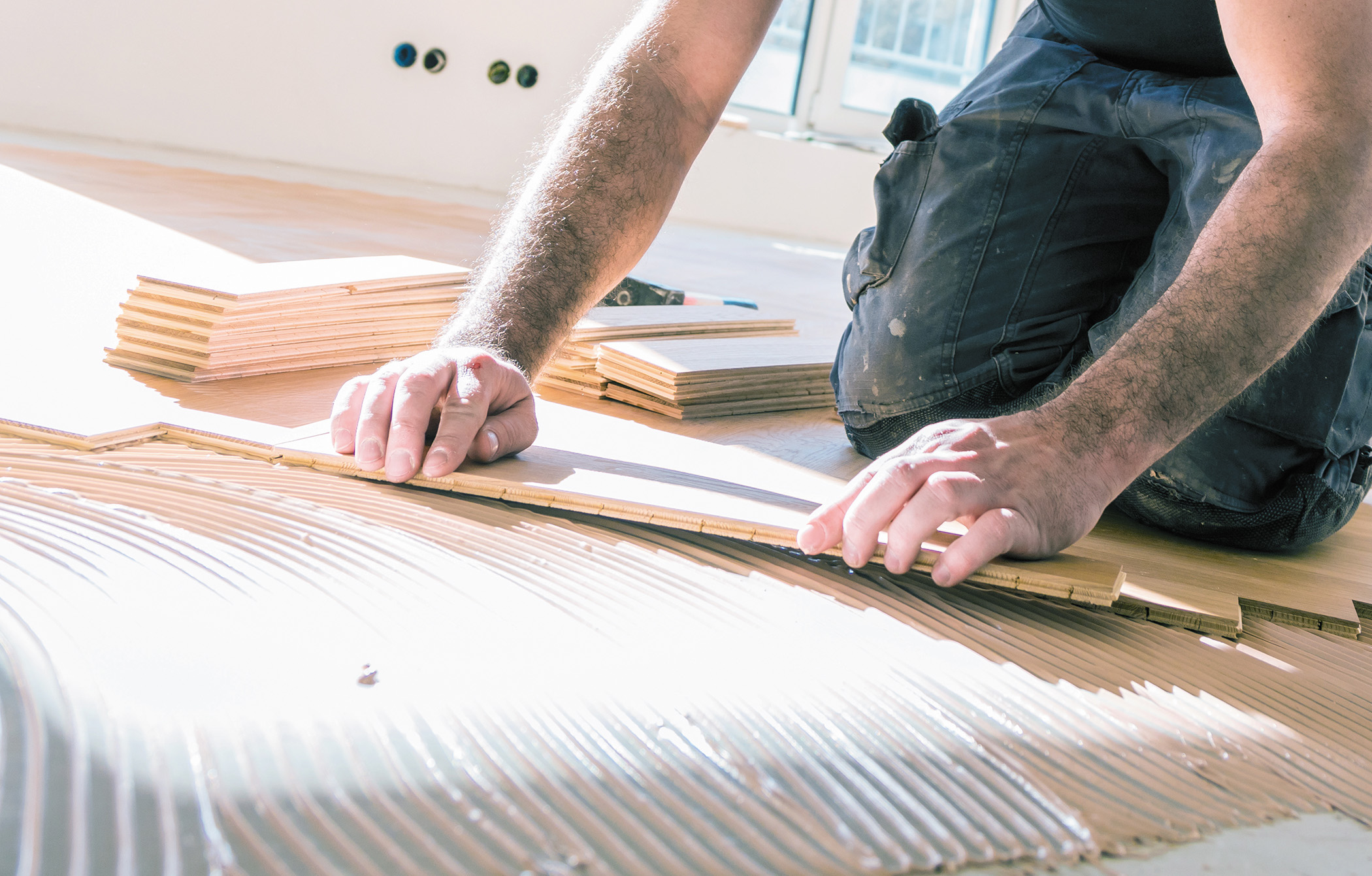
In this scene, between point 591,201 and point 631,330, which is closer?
point 591,201

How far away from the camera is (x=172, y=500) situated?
50.0 inches

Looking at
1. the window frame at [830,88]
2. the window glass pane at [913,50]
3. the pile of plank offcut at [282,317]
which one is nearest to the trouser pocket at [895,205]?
the pile of plank offcut at [282,317]

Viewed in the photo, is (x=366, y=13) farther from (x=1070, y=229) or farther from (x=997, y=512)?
(x=997, y=512)

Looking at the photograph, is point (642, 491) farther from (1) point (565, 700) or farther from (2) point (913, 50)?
(2) point (913, 50)

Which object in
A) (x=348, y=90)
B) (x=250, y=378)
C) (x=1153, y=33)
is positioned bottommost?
(x=250, y=378)

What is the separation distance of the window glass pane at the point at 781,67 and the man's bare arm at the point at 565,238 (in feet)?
20.2

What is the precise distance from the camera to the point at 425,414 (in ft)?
4.57

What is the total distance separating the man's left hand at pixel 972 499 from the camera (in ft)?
3.98

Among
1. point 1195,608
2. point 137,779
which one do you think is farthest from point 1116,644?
point 137,779

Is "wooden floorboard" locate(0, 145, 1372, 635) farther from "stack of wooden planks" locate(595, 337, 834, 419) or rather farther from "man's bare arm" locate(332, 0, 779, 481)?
"man's bare arm" locate(332, 0, 779, 481)

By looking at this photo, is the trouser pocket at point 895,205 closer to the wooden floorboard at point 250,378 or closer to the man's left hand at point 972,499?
the wooden floorboard at point 250,378

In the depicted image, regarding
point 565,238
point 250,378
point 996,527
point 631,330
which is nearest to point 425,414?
point 565,238

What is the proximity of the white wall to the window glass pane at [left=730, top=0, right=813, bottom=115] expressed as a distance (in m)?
0.66

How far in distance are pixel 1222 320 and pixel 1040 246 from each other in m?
0.76
